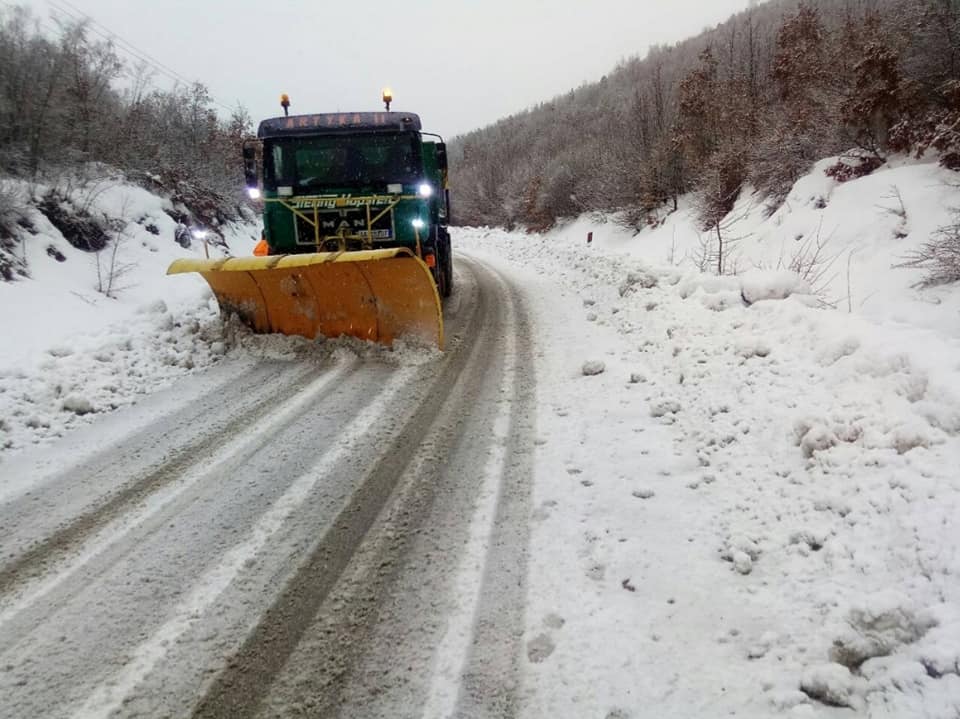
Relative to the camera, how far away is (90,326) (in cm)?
667

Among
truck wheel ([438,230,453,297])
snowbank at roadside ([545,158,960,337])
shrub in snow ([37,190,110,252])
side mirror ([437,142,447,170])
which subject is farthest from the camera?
truck wheel ([438,230,453,297])

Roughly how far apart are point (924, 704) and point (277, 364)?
6.00 metres

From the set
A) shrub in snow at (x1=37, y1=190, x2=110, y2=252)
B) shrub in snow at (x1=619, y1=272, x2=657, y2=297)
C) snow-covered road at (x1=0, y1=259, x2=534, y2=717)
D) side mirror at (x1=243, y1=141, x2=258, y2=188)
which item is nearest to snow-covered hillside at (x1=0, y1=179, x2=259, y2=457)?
shrub in snow at (x1=37, y1=190, x2=110, y2=252)

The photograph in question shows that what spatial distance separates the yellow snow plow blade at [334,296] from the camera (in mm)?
6465

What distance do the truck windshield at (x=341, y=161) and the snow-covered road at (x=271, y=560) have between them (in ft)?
12.6

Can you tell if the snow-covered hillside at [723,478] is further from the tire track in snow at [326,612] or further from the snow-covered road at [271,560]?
the tire track in snow at [326,612]

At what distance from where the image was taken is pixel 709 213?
52.1ft

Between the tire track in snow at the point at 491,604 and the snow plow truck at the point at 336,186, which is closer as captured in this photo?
the tire track in snow at the point at 491,604

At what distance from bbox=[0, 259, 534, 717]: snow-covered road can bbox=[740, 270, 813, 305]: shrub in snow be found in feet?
9.23

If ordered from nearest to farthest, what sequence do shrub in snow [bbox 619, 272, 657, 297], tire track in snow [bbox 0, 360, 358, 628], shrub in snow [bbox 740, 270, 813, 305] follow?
tire track in snow [bbox 0, 360, 358, 628] → shrub in snow [bbox 740, 270, 813, 305] → shrub in snow [bbox 619, 272, 657, 297]

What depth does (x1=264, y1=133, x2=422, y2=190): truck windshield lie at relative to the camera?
306 inches

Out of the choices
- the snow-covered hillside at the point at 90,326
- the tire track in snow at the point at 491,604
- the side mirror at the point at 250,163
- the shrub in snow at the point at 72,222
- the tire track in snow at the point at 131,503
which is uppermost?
the side mirror at the point at 250,163

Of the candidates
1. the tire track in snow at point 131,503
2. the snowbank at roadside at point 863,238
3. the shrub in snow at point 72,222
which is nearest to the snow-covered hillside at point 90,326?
the shrub in snow at point 72,222

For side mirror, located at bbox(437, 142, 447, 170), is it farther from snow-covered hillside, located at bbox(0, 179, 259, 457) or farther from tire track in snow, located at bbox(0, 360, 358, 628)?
tire track in snow, located at bbox(0, 360, 358, 628)
